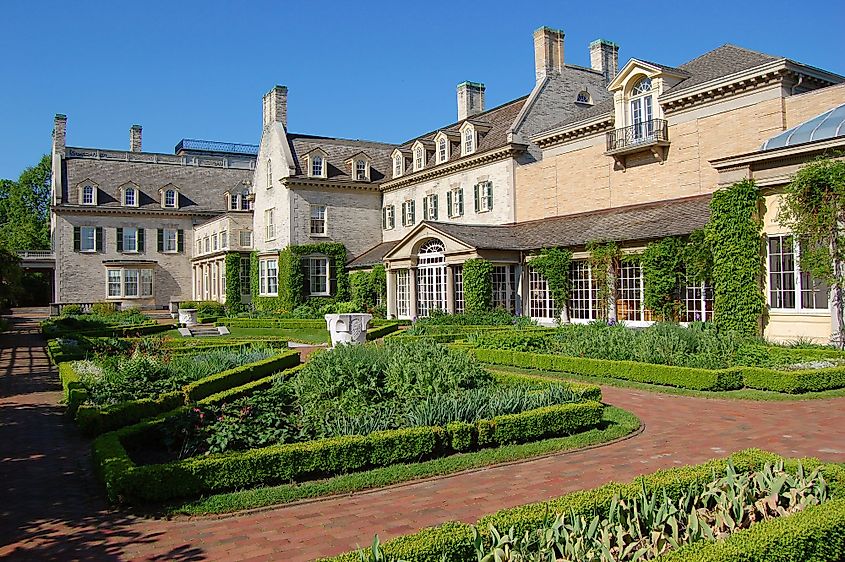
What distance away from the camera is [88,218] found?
5012 cm

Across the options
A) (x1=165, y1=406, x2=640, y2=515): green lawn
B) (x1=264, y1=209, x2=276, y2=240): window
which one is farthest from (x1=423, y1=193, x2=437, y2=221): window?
(x1=165, y1=406, x2=640, y2=515): green lawn

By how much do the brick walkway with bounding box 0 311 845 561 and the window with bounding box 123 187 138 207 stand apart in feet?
143

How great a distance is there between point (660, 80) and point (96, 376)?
21.8m

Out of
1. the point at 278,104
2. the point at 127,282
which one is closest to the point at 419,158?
the point at 278,104

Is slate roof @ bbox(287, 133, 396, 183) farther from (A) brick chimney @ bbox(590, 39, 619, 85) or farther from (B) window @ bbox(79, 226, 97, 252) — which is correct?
(B) window @ bbox(79, 226, 97, 252)

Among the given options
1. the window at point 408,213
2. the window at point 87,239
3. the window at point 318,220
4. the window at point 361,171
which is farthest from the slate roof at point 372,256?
the window at point 87,239

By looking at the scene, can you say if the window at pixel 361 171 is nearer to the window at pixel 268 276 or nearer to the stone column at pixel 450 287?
the window at pixel 268 276

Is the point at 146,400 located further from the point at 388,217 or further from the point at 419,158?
the point at 388,217

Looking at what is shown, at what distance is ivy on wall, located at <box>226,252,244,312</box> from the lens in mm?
43469

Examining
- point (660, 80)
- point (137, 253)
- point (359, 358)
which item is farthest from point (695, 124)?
point (137, 253)

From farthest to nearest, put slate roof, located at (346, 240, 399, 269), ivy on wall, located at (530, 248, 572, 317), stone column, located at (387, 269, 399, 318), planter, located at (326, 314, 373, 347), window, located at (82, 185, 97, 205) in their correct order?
window, located at (82, 185, 97, 205)
slate roof, located at (346, 240, 399, 269)
stone column, located at (387, 269, 399, 318)
ivy on wall, located at (530, 248, 572, 317)
planter, located at (326, 314, 373, 347)

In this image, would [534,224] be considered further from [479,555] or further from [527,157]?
[479,555]

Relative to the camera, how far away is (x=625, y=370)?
14.1m

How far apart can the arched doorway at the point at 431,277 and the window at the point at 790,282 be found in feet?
47.7
